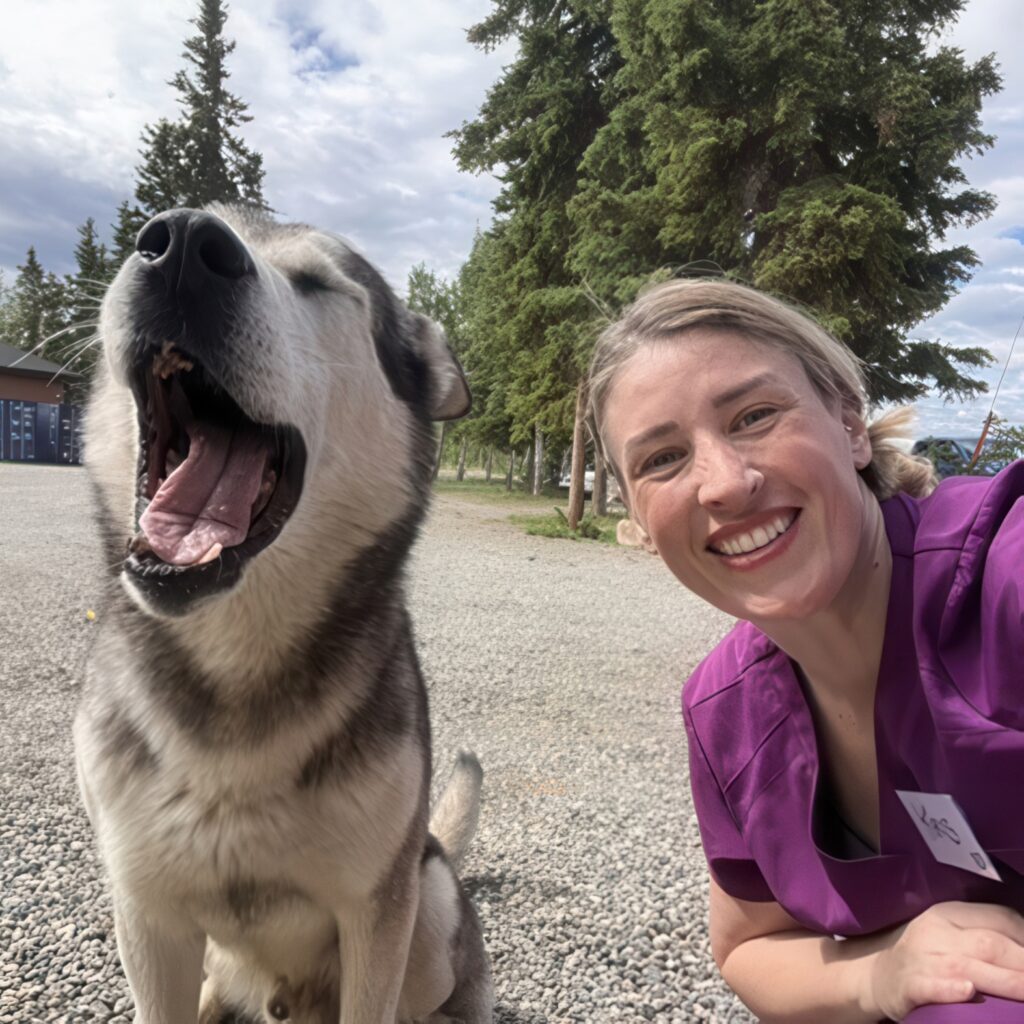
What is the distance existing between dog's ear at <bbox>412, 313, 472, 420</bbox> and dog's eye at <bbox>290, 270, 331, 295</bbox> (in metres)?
0.41

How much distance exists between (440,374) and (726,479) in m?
1.22

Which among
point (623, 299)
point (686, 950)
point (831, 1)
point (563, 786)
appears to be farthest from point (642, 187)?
point (686, 950)

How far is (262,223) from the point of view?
2.18 meters

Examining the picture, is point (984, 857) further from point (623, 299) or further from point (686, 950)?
point (623, 299)

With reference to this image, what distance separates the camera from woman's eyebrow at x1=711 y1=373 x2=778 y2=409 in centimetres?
153

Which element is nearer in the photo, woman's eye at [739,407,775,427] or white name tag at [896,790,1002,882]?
white name tag at [896,790,1002,882]

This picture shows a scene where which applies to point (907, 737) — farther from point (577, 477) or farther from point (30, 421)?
point (30, 421)

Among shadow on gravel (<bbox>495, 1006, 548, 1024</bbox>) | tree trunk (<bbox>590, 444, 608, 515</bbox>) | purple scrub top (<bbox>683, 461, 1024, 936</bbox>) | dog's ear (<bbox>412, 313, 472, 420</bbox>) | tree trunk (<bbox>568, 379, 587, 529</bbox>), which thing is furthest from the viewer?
tree trunk (<bbox>590, 444, 608, 515</bbox>)

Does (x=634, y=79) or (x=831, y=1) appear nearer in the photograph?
(x=831, y=1)

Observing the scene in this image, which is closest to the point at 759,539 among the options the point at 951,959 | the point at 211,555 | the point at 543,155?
the point at 951,959

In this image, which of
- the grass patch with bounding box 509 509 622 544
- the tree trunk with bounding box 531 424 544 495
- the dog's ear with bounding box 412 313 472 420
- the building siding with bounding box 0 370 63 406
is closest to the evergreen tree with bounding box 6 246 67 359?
the building siding with bounding box 0 370 63 406

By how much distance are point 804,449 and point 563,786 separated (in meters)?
2.81

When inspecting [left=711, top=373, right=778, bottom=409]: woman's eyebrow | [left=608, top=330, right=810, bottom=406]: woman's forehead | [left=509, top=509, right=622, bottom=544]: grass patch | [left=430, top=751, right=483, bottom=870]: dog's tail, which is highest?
[left=608, top=330, right=810, bottom=406]: woman's forehead

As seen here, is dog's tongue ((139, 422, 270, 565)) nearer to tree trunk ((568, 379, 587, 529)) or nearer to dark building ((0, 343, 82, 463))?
tree trunk ((568, 379, 587, 529))
